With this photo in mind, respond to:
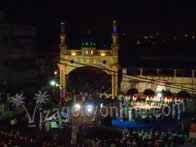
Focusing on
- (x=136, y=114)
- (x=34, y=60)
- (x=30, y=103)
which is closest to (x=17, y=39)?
(x=34, y=60)

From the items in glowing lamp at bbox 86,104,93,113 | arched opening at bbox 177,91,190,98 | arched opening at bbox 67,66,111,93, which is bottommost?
glowing lamp at bbox 86,104,93,113

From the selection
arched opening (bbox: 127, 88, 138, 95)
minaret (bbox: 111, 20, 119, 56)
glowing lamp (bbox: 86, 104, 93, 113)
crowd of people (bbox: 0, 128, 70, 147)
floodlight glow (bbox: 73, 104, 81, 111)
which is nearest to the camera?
crowd of people (bbox: 0, 128, 70, 147)

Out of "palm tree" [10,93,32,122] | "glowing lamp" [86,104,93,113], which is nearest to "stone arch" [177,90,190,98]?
"glowing lamp" [86,104,93,113]

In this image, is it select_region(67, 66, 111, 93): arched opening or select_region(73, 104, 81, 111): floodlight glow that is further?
select_region(67, 66, 111, 93): arched opening

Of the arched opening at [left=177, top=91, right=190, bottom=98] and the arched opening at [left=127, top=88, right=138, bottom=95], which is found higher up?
the arched opening at [left=127, top=88, right=138, bottom=95]

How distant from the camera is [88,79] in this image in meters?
29.7

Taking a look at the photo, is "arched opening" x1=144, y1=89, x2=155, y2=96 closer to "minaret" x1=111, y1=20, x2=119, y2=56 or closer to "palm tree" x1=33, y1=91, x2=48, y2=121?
"minaret" x1=111, y1=20, x2=119, y2=56

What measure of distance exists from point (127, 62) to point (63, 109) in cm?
1069

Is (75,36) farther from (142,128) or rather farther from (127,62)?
(142,128)

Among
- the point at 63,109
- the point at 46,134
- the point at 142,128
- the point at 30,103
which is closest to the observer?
the point at 46,134

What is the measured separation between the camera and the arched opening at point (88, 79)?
1107 inches

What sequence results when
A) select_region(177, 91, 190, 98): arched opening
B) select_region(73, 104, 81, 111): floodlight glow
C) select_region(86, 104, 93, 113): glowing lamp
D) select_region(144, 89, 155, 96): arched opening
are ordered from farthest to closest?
select_region(144, 89, 155, 96): arched opening < select_region(177, 91, 190, 98): arched opening < select_region(86, 104, 93, 113): glowing lamp < select_region(73, 104, 81, 111): floodlight glow

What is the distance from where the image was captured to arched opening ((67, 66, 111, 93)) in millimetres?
28109

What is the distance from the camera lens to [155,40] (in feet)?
108
